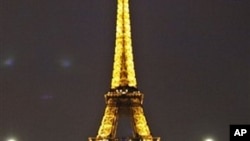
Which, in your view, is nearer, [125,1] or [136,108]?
[136,108]

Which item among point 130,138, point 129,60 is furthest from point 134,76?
point 130,138

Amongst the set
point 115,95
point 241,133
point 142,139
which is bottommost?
point 241,133

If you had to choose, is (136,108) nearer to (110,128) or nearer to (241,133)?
(110,128)

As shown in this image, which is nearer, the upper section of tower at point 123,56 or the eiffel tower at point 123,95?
the eiffel tower at point 123,95

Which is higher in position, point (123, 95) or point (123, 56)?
point (123, 56)

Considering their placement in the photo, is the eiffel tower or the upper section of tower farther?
the upper section of tower
